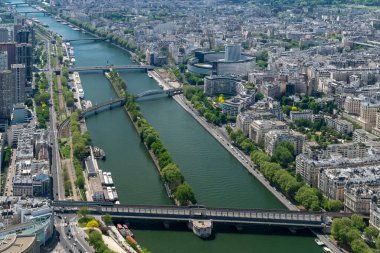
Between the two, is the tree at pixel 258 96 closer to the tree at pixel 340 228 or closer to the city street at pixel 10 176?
the city street at pixel 10 176

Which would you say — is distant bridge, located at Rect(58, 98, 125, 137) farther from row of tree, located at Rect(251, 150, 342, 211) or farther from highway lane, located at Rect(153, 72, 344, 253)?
row of tree, located at Rect(251, 150, 342, 211)

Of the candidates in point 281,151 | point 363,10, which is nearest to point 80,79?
point 281,151

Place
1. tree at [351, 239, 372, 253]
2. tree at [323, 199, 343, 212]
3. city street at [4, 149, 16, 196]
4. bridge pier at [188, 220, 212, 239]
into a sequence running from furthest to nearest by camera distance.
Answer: city street at [4, 149, 16, 196] → tree at [323, 199, 343, 212] → bridge pier at [188, 220, 212, 239] → tree at [351, 239, 372, 253]

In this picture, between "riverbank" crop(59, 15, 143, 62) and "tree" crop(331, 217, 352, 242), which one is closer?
"tree" crop(331, 217, 352, 242)

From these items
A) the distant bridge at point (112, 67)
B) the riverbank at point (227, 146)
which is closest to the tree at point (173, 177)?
the riverbank at point (227, 146)

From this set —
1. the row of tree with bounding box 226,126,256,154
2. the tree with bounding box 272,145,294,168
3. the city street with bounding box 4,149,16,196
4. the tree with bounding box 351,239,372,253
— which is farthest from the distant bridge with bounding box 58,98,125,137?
the tree with bounding box 351,239,372,253

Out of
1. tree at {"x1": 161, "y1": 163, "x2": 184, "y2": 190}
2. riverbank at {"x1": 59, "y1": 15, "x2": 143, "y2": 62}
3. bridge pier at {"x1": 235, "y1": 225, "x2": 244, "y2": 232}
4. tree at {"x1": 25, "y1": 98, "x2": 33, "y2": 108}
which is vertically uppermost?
riverbank at {"x1": 59, "y1": 15, "x2": 143, "y2": 62}

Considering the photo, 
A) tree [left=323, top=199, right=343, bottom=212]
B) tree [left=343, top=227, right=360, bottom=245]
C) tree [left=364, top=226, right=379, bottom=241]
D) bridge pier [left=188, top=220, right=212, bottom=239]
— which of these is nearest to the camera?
tree [left=343, top=227, right=360, bottom=245]
